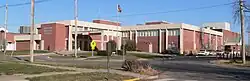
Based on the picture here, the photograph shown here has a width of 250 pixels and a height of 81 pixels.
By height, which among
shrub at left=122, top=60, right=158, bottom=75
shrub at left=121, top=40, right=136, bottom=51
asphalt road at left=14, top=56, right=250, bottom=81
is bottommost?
asphalt road at left=14, top=56, right=250, bottom=81

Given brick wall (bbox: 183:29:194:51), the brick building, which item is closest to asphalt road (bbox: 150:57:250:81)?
the brick building

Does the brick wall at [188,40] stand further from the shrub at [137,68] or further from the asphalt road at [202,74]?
the shrub at [137,68]

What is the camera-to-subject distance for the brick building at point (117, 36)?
79.1m

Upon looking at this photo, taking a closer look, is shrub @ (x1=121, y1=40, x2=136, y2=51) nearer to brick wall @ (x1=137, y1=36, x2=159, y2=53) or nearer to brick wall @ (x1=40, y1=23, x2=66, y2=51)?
brick wall @ (x1=137, y1=36, x2=159, y2=53)

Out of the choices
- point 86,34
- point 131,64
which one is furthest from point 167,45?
point 131,64

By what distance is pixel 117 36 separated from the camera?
291 feet

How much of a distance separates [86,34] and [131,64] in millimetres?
58081

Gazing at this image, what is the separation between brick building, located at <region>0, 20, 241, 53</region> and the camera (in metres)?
79.1

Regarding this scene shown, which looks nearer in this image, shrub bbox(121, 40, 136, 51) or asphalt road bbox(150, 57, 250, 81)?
asphalt road bbox(150, 57, 250, 81)

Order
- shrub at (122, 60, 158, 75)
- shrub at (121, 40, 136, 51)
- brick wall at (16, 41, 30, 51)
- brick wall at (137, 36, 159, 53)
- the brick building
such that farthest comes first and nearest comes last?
brick wall at (137, 36, 159, 53)
shrub at (121, 40, 136, 51)
brick wall at (16, 41, 30, 51)
the brick building
shrub at (122, 60, 158, 75)

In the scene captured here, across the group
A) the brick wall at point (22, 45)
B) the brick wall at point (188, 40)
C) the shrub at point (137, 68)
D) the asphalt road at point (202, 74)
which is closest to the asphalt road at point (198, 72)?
the asphalt road at point (202, 74)

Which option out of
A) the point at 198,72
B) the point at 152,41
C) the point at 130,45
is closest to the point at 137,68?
the point at 198,72

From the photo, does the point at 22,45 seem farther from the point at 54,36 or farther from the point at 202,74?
the point at 202,74

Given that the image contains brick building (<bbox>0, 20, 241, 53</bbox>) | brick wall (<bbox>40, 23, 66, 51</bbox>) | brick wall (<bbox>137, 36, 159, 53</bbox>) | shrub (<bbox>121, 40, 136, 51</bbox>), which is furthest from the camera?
brick wall (<bbox>137, 36, 159, 53</bbox>)
